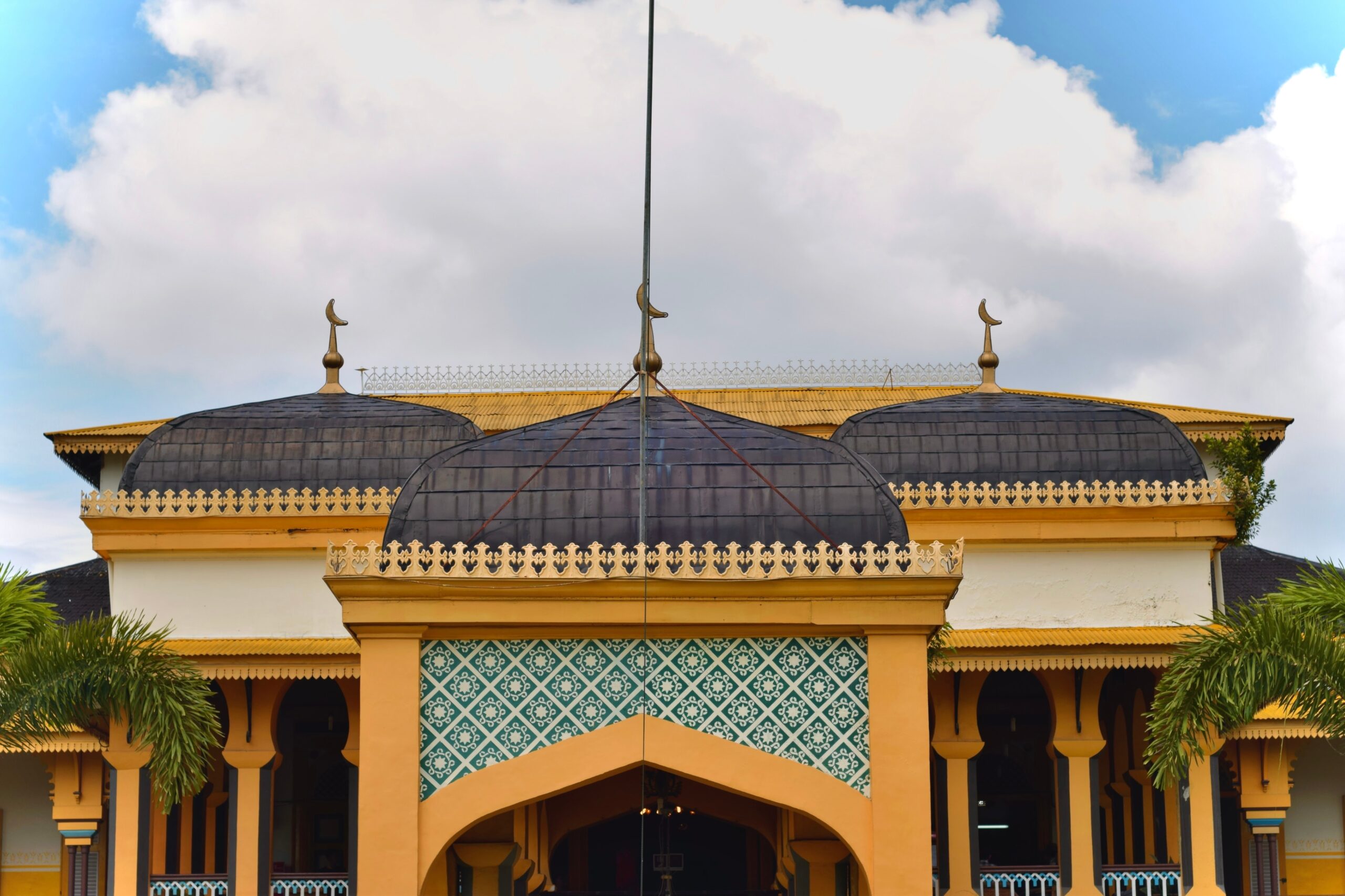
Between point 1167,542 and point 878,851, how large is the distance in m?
6.68

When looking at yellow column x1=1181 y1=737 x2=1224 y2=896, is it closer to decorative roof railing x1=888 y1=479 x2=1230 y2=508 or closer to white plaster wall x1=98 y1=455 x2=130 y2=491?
decorative roof railing x1=888 y1=479 x2=1230 y2=508

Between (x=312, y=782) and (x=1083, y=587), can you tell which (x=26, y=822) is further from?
(x=1083, y=587)

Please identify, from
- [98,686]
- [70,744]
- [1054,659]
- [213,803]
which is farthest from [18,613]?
[1054,659]

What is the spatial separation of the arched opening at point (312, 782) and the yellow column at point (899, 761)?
9962 millimetres

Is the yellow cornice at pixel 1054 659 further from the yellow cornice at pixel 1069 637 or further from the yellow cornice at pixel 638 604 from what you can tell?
the yellow cornice at pixel 638 604

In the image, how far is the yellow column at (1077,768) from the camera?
1386cm

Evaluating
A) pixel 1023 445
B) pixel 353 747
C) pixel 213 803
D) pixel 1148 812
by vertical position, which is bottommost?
pixel 1148 812

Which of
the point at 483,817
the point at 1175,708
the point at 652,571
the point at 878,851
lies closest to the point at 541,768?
the point at 483,817

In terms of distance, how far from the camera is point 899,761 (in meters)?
9.42

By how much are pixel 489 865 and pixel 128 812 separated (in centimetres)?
376

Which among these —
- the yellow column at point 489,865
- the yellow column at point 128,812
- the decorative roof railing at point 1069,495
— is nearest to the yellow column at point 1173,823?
→ the decorative roof railing at point 1069,495

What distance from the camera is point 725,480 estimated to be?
10.1m

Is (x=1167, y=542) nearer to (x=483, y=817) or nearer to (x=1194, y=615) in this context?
(x=1194, y=615)

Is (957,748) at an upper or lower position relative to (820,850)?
upper
